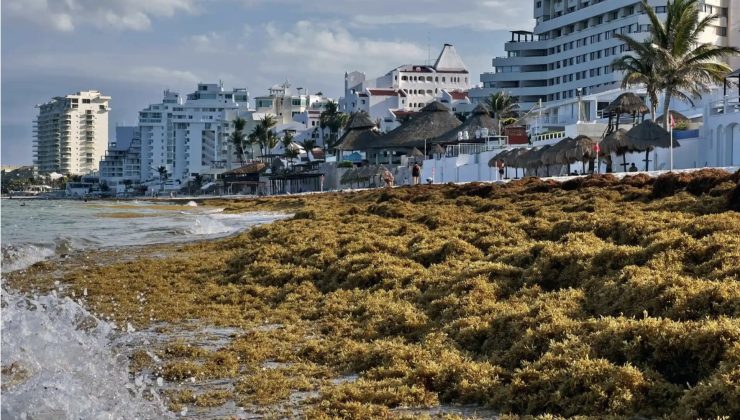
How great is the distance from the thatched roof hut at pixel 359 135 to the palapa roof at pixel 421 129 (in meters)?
2.93

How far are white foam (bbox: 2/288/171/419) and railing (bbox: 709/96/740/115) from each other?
36165 millimetres

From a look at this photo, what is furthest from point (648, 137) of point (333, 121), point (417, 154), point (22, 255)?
point (333, 121)

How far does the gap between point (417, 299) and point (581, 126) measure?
46.9 m

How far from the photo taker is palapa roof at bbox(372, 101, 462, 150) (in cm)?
9744

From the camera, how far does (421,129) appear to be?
325 feet

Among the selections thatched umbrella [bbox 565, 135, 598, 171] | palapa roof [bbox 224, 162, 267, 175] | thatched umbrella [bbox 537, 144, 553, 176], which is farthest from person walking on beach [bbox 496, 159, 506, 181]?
palapa roof [bbox 224, 162, 267, 175]

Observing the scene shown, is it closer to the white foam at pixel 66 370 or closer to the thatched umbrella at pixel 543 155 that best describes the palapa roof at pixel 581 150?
the thatched umbrella at pixel 543 155

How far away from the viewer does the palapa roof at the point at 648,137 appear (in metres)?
38.9

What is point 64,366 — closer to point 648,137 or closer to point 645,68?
point 648,137

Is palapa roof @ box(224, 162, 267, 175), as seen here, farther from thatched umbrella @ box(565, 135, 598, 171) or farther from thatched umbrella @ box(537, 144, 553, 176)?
thatched umbrella @ box(565, 135, 598, 171)

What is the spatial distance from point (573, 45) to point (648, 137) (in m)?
88.2

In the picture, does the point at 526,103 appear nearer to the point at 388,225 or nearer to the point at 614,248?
the point at 388,225

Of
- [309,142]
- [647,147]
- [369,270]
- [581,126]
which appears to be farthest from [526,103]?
[369,270]

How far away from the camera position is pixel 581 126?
185ft
